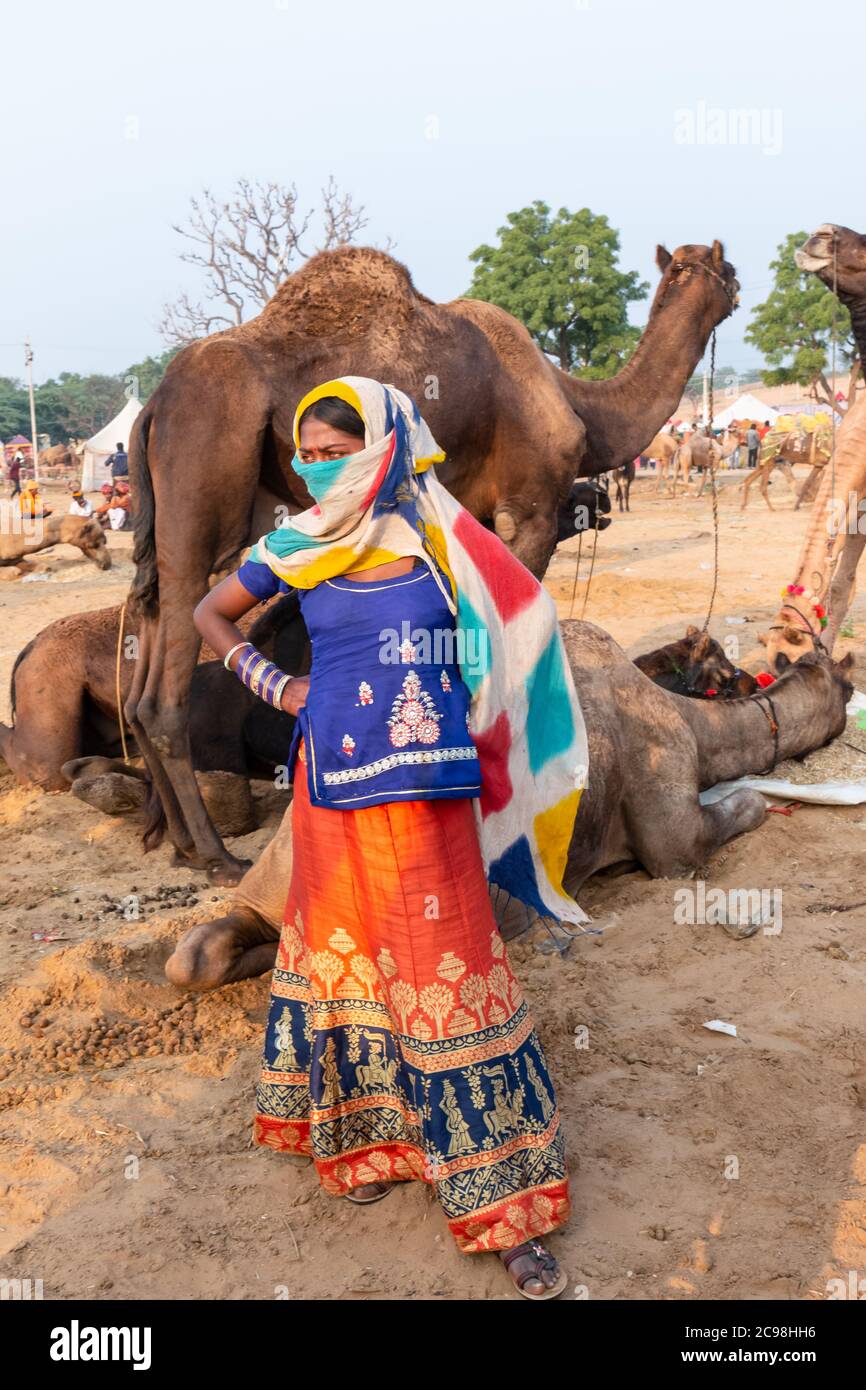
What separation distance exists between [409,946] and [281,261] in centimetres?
2134

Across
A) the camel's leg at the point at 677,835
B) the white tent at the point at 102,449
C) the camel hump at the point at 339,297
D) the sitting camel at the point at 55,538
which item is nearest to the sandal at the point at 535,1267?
the camel's leg at the point at 677,835

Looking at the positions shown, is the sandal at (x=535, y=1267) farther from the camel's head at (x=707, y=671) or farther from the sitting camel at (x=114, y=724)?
the camel's head at (x=707, y=671)

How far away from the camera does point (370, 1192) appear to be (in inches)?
117

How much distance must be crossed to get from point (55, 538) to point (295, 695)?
43.0 ft

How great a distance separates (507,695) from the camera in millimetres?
2932

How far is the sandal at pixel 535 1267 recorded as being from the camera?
2611 mm

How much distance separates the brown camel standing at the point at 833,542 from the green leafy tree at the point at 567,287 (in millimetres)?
20392

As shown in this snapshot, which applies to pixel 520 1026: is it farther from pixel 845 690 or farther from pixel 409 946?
pixel 845 690

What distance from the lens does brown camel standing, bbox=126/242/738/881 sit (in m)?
5.31

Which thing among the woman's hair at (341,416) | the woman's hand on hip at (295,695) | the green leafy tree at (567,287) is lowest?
the woman's hand on hip at (295,695)

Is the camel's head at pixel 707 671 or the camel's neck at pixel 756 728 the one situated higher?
the camel's head at pixel 707 671

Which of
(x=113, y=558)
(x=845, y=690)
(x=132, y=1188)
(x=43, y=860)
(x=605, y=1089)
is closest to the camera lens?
(x=132, y=1188)

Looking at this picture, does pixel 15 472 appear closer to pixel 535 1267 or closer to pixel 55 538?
pixel 55 538
